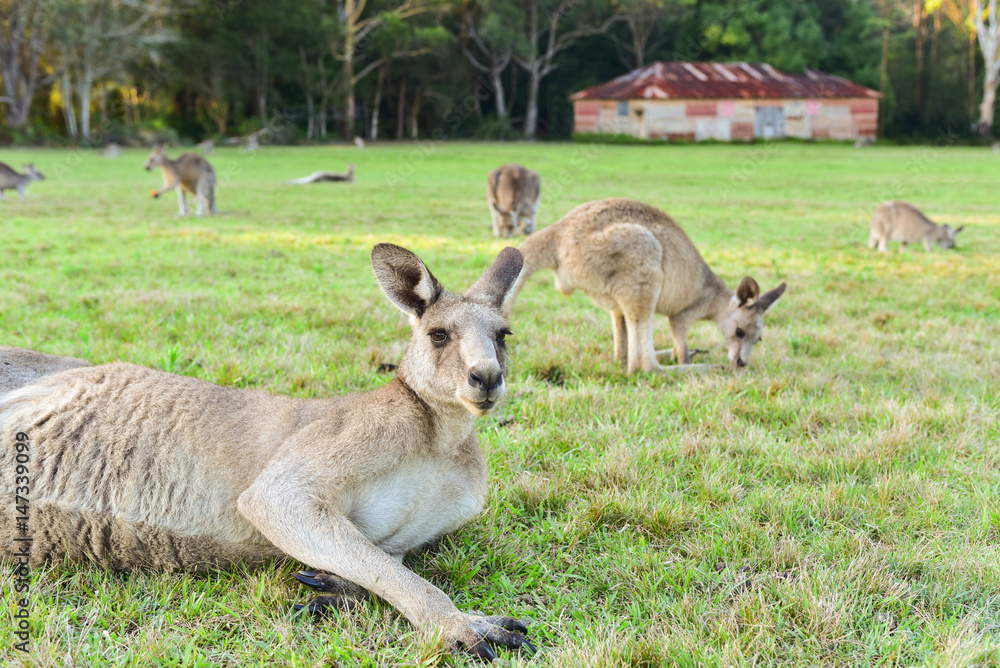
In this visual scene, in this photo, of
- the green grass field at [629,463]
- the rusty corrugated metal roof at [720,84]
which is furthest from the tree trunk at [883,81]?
the green grass field at [629,463]

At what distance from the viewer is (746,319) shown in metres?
4.86

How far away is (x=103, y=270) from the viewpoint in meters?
7.16

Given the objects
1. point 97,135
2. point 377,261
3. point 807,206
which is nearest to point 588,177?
point 807,206

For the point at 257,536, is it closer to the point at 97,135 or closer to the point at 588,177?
the point at 588,177

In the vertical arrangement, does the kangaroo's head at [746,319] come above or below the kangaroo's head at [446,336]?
below

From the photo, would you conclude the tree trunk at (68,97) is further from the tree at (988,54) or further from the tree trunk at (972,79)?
the tree trunk at (972,79)

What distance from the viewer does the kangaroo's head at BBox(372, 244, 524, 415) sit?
2180 mm

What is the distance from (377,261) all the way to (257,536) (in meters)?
0.86

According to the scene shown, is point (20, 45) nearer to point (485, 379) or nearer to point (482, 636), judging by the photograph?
point (485, 379)

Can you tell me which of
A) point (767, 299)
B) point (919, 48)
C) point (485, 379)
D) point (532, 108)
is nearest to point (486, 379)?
point (485, 379)

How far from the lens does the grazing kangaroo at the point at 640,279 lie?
4.62 m

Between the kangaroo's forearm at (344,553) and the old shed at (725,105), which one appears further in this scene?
the old shed at (725,105)

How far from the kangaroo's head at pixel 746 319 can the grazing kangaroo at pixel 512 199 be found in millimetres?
5962

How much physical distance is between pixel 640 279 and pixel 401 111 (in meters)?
40.7
